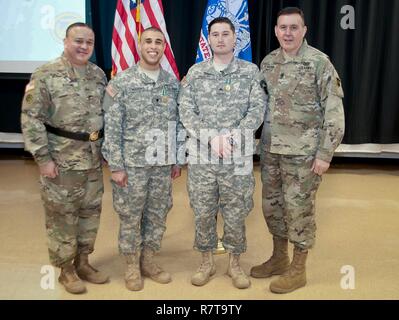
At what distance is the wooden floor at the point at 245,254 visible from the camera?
2492 mm

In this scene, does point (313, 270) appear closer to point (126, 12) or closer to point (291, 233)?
point (291, 233)

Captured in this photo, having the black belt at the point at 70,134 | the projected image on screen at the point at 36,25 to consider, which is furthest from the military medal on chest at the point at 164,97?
the projected image on screen at the point at 36,25

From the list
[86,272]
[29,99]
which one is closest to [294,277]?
[86,272]

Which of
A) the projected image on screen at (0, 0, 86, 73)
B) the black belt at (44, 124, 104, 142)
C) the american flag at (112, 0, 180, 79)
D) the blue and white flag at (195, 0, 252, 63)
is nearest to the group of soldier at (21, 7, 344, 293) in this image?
the black belt at (44, 124, 104, 142)

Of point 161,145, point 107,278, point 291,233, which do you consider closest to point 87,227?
point 107,278

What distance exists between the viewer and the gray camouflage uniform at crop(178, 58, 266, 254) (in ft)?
7.72

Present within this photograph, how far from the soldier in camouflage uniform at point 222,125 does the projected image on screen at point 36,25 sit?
314 centimetres

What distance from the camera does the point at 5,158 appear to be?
575 centimetres

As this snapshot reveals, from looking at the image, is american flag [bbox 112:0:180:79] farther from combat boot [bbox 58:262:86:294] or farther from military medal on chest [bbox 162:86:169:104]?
combat boot [bbox 58:262:86:294]

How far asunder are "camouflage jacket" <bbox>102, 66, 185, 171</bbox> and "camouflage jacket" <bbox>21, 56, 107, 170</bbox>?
0.08 m

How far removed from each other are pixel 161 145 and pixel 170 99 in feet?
0.83

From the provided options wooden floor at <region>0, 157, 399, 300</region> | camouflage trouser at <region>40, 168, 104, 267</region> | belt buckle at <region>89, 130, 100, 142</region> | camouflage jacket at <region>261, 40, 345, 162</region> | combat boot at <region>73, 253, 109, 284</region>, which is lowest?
wooden floor at <region>0, 157, 399, 300</region>

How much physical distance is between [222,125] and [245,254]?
1.08 m

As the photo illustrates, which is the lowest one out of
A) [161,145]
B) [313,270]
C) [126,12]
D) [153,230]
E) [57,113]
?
[313,270]
